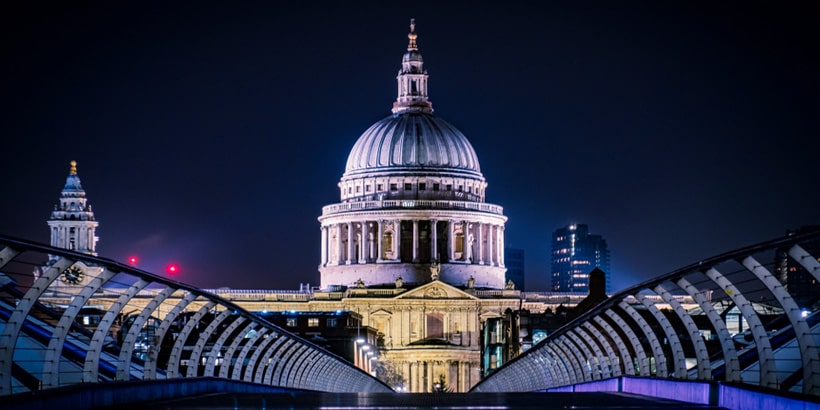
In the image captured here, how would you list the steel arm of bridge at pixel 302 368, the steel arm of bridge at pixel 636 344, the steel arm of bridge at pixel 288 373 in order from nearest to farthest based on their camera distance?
the steel arm of bridge at pixel 636 344, the steel arm of bridge at pixel 288 373, the steel arm of bridge at pixel 302 368

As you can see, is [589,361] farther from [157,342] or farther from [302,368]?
[157,342]

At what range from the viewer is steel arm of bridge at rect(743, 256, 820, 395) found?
2138 cm

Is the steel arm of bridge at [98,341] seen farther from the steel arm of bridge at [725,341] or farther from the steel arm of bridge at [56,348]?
the steel arm of bridge at [725,341]

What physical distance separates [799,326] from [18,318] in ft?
30.2

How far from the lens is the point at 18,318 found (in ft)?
67.7

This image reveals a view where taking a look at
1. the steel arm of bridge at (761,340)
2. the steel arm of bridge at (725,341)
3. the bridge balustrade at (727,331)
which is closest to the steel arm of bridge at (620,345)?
the bridge balustrade at (727,331)

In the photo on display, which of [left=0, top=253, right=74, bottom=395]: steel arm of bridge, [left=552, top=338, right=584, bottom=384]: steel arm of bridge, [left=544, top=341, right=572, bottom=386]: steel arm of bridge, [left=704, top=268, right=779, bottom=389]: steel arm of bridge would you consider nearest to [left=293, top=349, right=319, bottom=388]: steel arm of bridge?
[left=544, top=341, right=572, bottom=386]: steel arm of bridge

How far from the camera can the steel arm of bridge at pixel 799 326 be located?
21.4m

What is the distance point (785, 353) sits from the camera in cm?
3434

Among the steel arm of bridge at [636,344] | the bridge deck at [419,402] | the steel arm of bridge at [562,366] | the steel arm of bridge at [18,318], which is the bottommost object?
the bridge deck at [419,402]

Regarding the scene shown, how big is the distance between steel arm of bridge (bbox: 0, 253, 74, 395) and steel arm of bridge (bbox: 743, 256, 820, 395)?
8.42 meters

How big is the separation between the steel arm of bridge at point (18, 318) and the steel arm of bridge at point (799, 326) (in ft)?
27.6

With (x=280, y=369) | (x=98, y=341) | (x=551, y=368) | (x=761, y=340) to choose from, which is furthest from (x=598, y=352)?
(x=98, y=341)

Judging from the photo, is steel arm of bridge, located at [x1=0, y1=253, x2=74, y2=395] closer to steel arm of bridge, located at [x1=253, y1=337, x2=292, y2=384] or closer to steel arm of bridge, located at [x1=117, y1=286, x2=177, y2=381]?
steel arm of bridge, located at [x1=117, y1=286, x2=177, y2=381]
